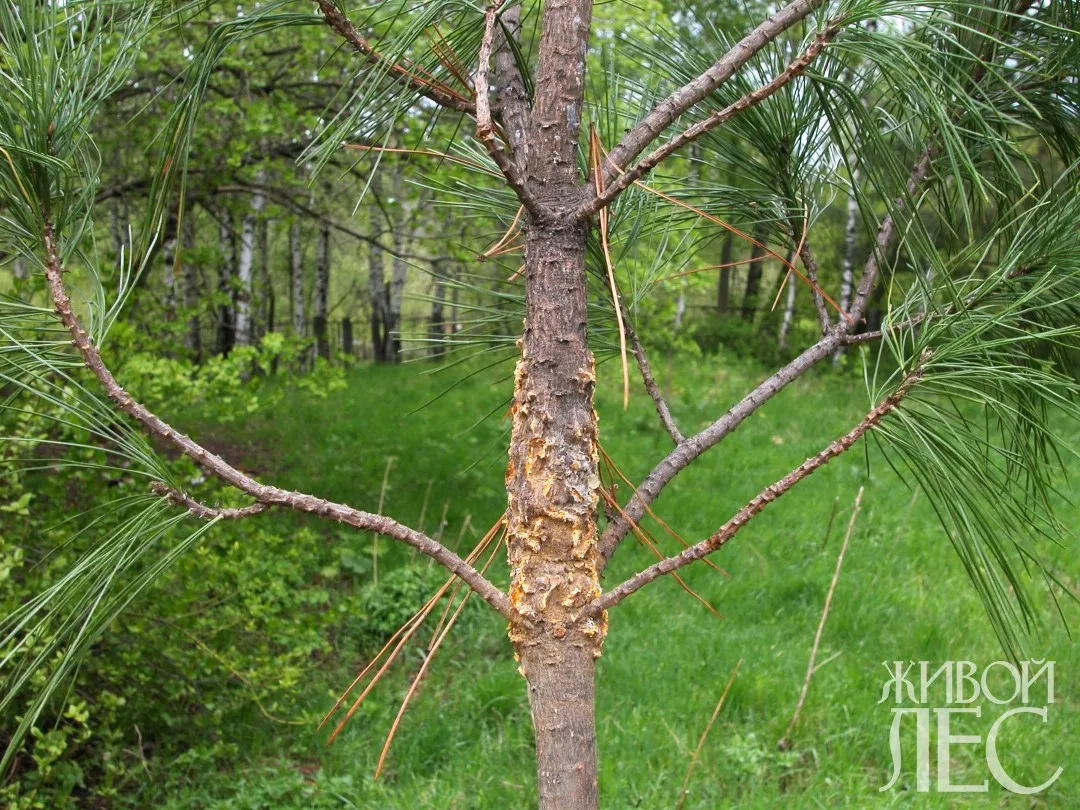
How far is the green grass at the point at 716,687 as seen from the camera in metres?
2.99

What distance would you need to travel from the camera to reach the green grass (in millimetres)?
2990

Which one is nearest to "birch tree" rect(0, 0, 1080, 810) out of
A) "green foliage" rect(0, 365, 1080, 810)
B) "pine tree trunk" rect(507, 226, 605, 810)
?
"pine tree trunk" rect(507, 226, 605, 810)

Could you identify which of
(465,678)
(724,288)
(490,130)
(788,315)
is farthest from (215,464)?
(724,288)

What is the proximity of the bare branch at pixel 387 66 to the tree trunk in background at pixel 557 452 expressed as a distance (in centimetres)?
11

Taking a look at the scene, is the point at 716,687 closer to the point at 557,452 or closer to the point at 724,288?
A: the point at 557,452

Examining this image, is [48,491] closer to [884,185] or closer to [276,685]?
[276,685]

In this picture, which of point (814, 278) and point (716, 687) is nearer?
point (814, 278)

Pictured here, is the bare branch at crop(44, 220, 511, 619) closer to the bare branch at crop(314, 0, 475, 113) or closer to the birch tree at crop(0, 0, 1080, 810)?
the birch tree at crop(0, 0, 1080, 810)

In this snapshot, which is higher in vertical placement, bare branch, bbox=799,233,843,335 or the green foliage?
bare branch, bbox=799,233,843,335

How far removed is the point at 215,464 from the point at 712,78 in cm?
79

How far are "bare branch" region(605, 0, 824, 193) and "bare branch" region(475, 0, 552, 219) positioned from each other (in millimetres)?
124

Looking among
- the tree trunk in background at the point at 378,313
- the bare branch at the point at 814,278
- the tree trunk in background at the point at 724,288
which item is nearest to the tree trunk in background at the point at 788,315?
the tree trunk in background at the point at 724,288

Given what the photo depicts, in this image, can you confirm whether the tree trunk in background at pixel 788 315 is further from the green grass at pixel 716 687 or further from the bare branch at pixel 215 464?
the bare branch at pixel 215 464

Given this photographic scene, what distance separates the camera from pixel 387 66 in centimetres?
102
